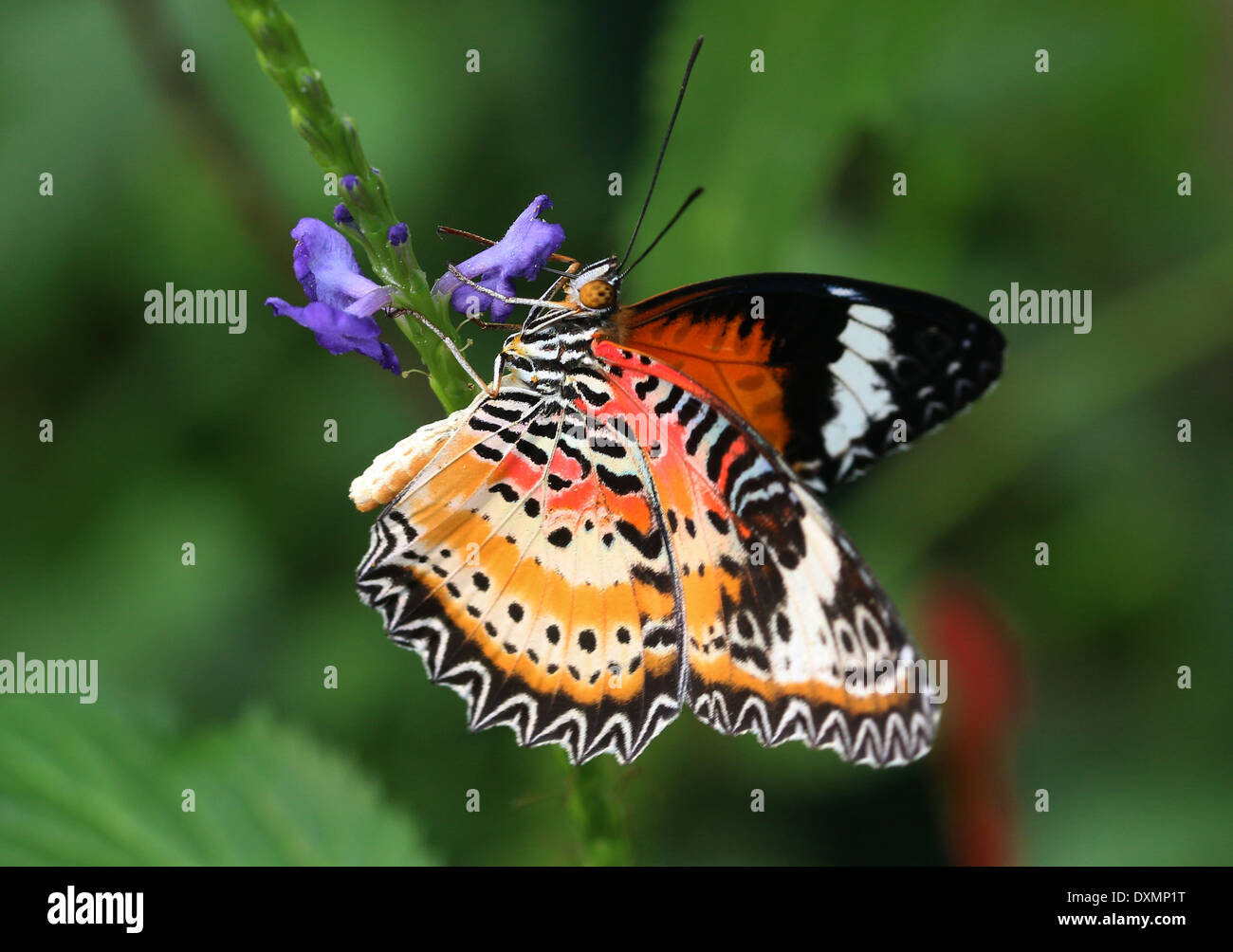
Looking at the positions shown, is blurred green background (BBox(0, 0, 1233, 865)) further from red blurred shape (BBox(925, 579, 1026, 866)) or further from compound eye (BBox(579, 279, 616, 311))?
compound eye (BBox(579, 279, 616, 311))

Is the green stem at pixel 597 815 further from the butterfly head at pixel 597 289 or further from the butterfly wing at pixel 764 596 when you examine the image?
the butterfly head at pixel 597 289

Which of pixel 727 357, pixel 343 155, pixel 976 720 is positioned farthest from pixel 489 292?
pixel 976 720

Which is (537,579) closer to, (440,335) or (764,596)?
(764,596)

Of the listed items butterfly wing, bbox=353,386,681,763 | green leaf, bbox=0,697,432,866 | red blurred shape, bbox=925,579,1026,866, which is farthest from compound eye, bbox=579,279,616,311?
red blurred shape, bbox=925,579,1026,866

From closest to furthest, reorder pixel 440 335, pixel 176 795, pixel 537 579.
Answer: pixel 440 335 < pixel 537 579 < pixel 176 795

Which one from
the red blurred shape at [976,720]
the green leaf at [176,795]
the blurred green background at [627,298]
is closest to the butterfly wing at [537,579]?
the green leaf at [176,795]

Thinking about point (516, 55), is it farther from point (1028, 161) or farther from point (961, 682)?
point (961, 682)
